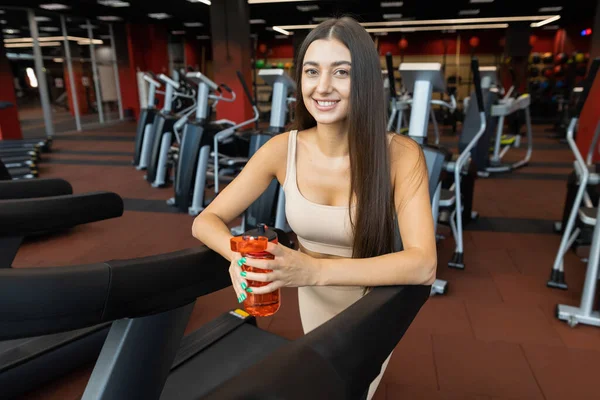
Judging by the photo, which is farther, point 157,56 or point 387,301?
point 157,56

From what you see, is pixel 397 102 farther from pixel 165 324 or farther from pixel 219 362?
pixel 165 324

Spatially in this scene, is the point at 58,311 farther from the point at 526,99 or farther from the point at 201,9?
the point at 201,9

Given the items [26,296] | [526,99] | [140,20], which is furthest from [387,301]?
[140,20]

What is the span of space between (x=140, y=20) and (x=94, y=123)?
3.02 meters

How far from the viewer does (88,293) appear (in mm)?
692

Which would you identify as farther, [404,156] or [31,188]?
[31,188]

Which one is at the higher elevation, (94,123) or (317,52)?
(317,52)

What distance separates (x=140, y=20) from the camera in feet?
37.4

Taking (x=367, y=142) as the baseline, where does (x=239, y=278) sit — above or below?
below

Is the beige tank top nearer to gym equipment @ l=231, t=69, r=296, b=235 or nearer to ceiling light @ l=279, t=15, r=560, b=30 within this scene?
gym equipment @ l=231, t=69, r=296, b=235

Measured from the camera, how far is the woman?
34.8 inches

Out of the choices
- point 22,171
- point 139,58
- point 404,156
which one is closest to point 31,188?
point 404,156

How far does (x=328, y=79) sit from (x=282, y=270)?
1.68 ft

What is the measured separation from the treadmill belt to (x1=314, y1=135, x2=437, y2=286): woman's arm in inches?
23.1
